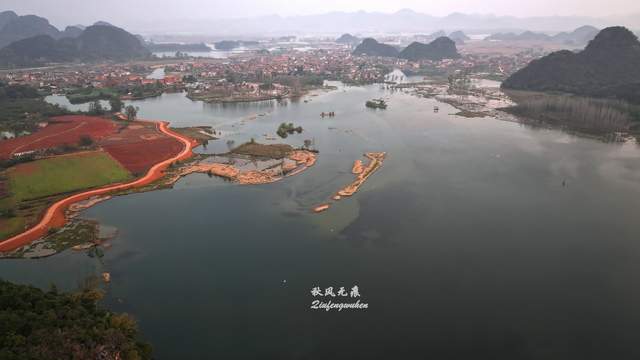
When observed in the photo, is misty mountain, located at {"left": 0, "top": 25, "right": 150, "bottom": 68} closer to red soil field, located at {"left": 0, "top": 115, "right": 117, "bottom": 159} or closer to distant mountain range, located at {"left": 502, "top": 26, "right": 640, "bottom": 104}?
red soil field, located at {"left": 0, "top": 115, "right": 117, "bottom": 159}

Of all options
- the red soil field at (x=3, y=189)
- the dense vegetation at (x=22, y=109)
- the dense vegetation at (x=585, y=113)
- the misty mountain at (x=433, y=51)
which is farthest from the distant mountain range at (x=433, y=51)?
the red soil field at (x=3, y=189)

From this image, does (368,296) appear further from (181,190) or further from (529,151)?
(529,151)

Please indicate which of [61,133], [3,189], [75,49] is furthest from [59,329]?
[75,49]

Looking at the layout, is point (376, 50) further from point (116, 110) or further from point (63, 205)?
point (63, 205)

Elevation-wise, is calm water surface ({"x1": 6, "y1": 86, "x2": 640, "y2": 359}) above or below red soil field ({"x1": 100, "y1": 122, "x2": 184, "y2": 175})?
below

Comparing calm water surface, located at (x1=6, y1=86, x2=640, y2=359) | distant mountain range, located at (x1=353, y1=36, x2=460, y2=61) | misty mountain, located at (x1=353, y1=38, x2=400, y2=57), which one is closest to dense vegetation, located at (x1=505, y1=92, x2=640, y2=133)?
calm water surface, located at (x1=6, y1=86, x2=640, y2=359)

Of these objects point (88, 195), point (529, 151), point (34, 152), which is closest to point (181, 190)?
point (88, 195)
